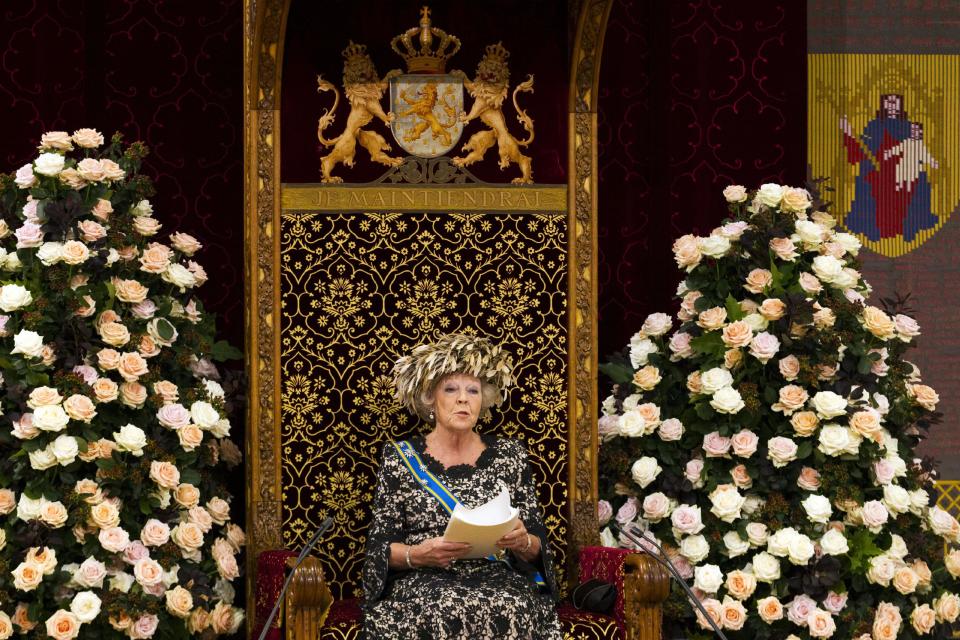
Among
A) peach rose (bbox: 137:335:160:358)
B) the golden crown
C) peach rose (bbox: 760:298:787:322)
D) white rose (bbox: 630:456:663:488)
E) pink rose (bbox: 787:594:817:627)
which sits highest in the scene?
the golden crown

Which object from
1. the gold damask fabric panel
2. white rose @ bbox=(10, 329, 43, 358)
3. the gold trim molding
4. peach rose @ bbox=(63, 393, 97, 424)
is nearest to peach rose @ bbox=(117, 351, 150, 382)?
peach rose @ bbox=(63, 393, 97, 424)

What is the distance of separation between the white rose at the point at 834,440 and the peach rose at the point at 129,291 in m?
2.36

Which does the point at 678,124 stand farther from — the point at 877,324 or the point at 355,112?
the point at 355,112

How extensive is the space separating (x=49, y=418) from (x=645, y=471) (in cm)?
206

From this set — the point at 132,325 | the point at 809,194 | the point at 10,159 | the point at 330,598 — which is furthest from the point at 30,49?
the point at 809,194

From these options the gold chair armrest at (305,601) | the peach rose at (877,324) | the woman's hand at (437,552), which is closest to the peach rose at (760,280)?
the peach rose at (877,324)

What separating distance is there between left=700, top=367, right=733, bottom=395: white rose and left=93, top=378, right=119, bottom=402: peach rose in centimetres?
202

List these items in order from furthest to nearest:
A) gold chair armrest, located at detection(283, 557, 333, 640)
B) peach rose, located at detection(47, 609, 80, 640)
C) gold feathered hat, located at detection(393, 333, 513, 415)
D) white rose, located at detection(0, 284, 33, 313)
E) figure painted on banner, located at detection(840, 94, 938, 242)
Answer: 1. figure painted on banner, located at detection(840, 94, 938, 242)
2. gold feathered hat, located at detection(393, 333, 513, 415)
3. white rose, located at detection(0, 284, 33, 313)
4. peach rose, located at detection(47, 609, 80, 640)
5. gold chair armrest, located at detection(283, 557, 333, 640)

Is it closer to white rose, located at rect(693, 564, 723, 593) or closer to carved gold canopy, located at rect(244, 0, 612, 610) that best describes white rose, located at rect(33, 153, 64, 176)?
carved gold canopy, located at rect(244, 0, 612, 610)

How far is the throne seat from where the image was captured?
4.42 metres

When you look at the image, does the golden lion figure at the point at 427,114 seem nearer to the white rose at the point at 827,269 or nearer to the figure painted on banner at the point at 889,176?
the white rose at the point at 827,269

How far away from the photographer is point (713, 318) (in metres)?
5.33

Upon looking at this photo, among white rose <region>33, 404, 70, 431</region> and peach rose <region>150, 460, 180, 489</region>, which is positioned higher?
white rose <region>33, 404, 70, 431</region>

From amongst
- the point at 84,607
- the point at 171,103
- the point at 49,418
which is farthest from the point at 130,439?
the point at 171,103
